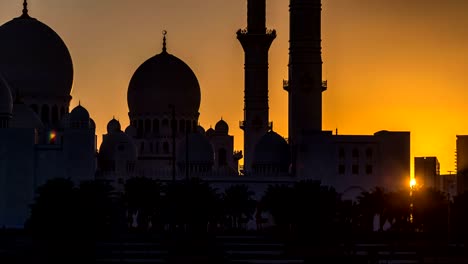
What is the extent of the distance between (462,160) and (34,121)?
3410 centimetres

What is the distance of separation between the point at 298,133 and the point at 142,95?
14997mm

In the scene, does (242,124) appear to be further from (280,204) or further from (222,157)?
(280,204)

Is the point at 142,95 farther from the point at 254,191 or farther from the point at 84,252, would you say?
the point at 84,252

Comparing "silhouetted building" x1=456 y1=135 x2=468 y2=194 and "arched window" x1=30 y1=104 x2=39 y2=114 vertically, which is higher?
"arched window" x1=30 y1=104 x2=39 y2=114

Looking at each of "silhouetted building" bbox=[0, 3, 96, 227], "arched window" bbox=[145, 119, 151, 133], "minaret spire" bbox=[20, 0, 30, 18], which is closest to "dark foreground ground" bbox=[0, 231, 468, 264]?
"silhouetted building" bbox=[0, 3, 96, 227]

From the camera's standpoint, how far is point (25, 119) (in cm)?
12388

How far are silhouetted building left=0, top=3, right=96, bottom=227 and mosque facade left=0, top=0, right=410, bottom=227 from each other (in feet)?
0.20

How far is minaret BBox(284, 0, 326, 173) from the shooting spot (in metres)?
120

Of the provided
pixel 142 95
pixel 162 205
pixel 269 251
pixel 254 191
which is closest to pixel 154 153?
pixel 142 95

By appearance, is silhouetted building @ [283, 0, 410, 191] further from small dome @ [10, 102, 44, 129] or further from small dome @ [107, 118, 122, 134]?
small dome @ [10, 102, 44, 129]

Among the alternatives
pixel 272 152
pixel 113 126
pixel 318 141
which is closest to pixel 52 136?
pixel 113 126

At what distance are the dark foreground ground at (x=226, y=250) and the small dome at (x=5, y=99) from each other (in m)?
18.0

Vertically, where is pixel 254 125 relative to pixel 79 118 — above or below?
above

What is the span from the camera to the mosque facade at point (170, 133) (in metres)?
118
